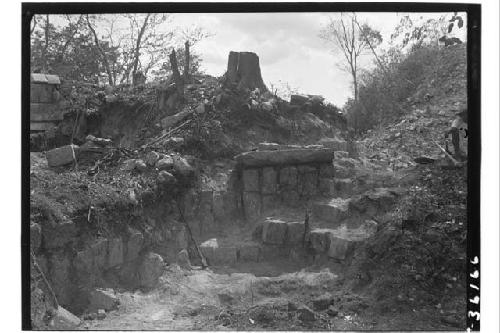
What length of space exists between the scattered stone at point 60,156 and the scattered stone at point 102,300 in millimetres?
2378

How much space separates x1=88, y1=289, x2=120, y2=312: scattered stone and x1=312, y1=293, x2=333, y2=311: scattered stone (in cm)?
253

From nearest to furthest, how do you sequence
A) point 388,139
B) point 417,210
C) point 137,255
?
point 417,210, point 137,255, point 388,139

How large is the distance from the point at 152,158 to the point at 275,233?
2.34 m

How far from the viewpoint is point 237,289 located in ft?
20.6

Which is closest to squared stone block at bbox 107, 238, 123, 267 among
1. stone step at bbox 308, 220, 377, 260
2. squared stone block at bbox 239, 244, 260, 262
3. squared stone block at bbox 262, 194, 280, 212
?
squared stone block at bbox 239, 244, 260, 262

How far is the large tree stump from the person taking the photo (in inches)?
335

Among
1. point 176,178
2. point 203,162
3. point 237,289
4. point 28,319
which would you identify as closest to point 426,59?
point 203,162

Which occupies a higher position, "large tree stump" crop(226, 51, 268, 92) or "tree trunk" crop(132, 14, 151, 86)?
"tree trunk" crop(132, 14, 151, 86)

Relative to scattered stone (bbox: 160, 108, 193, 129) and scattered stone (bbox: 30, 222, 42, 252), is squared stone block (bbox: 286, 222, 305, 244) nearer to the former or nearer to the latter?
scattered stone (bbox: 160, 108, 193, 129)

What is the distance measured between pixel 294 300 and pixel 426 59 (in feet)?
20.5

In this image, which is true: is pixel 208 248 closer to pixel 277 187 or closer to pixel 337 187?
pixel 277 187

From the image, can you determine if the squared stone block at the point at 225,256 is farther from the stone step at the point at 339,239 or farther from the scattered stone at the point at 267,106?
the scattered stone at the point at 267,106

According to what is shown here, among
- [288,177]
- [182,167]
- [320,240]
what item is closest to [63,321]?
[182,167]

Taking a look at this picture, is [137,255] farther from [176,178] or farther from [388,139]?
[388,139]
